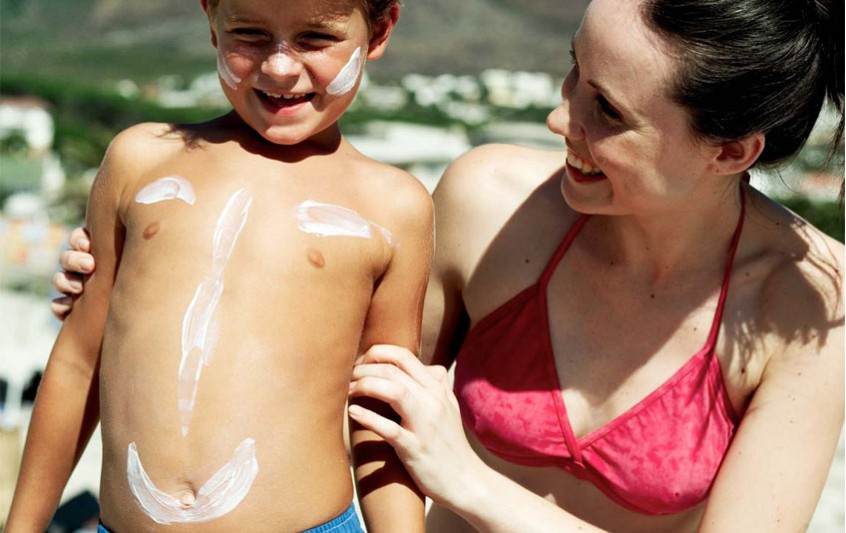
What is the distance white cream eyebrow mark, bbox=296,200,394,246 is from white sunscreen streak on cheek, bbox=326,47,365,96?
253mm

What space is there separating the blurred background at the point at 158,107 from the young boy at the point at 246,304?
1.78 feet

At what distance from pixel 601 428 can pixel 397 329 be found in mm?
628

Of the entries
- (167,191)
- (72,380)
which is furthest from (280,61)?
(72,380)

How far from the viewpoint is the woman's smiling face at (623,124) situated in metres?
2.31

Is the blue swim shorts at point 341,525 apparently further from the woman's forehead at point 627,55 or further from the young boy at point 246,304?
the woman's forehead at point 627,55

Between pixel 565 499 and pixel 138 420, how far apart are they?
1148 millimetres

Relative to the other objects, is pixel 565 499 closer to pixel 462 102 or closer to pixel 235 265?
pixel 235 265

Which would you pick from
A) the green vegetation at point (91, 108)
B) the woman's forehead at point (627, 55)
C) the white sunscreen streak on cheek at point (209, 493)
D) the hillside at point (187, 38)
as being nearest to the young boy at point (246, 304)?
the white sunscreen streak on cheek at point (209, 493)

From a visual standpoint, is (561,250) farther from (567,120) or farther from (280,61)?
(280,61)

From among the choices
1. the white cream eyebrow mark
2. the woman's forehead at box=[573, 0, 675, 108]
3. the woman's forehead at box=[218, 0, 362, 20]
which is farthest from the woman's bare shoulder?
the woman's forehead at box=[218, 0, 362, 20]

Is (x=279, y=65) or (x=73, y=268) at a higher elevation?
(x=279, y=65)

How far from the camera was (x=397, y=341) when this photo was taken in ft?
7.79

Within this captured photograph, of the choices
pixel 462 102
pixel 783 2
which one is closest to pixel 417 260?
pixel 783 2

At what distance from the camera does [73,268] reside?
2391 millimetres
